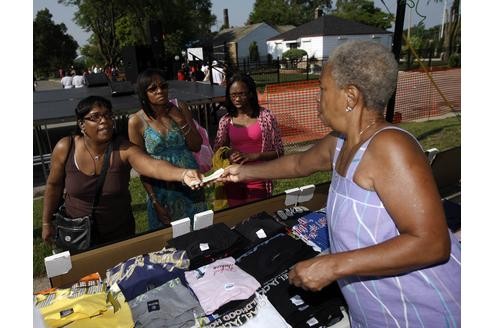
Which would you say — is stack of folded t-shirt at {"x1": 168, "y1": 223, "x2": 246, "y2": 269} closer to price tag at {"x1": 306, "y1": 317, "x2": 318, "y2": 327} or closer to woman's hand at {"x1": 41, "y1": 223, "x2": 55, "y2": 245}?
price tag at {"x1": 306, "y1": 317, "x2": 318, "y2": 327}

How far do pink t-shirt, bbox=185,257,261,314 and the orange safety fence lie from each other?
21.2 feet

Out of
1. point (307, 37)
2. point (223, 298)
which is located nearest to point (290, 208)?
point (223, 298)

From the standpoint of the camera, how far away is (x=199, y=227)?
7.70ft

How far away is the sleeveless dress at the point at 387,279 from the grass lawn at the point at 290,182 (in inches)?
136

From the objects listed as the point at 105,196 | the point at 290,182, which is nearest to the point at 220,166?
the point at 105,196

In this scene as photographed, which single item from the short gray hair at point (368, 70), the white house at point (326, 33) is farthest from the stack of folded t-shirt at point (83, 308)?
the white house at point (326, 33)

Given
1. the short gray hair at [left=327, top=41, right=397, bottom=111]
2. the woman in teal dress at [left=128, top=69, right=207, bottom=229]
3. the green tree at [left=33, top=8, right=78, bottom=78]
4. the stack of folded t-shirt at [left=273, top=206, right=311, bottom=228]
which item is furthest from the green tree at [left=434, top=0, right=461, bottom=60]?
the green tree at [left=33, top=8, right=78, bottom=78]

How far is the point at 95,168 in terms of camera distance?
2.55m

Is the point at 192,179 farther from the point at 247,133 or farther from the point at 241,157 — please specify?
the point at 247,133

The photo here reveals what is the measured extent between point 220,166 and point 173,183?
0.43 m

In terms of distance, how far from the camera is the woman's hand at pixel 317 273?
122 cm

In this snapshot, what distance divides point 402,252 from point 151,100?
8.40 feet

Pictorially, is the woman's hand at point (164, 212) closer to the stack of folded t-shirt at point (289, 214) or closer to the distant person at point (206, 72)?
the stack of folded t-shirt at point (289, 214)

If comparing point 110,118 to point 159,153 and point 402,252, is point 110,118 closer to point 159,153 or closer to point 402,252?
point 159,153
